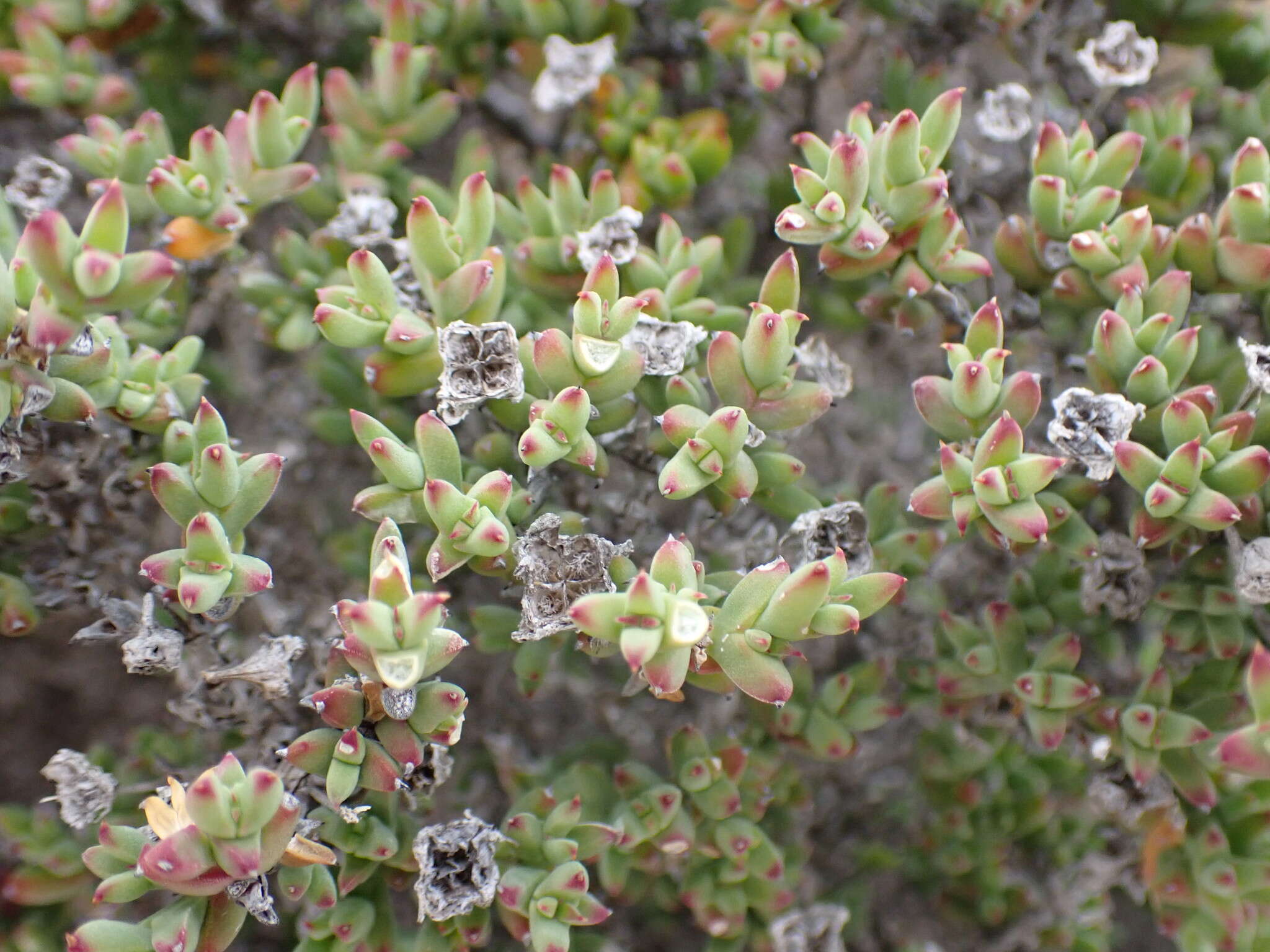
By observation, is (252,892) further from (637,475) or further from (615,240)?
(615,240)

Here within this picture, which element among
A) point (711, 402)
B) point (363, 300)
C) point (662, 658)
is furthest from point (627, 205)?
point (662, 658)

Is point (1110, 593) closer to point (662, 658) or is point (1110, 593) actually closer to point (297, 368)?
point (662, 658)

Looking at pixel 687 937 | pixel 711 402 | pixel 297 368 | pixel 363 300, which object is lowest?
pixel 687 937

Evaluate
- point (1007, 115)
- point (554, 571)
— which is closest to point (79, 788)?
point (554, 571)

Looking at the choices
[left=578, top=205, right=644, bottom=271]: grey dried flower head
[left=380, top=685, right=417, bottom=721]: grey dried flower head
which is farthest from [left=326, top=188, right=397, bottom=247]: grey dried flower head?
[left=380, top=685, right=417, bottom=721]: grey dried flower head

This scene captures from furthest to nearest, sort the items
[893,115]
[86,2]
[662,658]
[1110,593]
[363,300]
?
[893,115] < [86,2] < [1110,593] < [363,300] < [662,658]

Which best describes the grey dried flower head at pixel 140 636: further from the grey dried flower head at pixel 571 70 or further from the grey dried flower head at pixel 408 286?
the grey dried flower head at pixel 571 70

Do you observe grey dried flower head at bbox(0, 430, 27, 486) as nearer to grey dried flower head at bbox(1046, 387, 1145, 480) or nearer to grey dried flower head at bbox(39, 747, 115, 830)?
grey dried flower head at bbox(39, 747, 115, 830)
